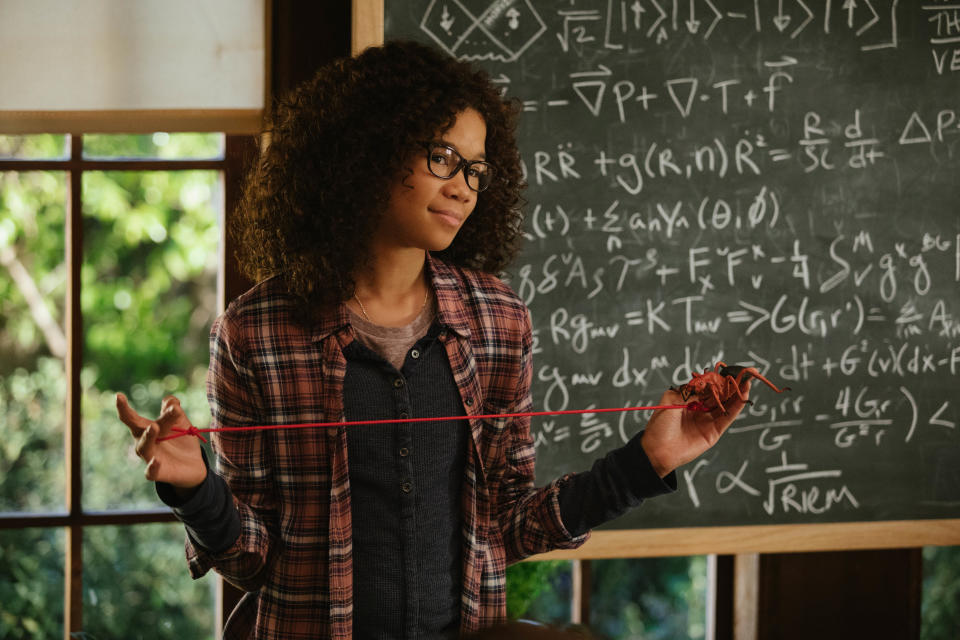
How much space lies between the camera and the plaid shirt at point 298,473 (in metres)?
1.18

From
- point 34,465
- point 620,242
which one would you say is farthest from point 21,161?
point 620,242

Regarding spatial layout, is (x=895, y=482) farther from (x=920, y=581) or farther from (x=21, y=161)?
(x=21, y=161)

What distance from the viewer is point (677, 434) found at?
3.97ft

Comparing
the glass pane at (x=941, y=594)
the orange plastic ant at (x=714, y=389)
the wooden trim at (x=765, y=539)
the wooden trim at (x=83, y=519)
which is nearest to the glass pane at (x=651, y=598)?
the wooden trim at (x=765, y=539)

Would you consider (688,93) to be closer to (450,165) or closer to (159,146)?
(450,165)

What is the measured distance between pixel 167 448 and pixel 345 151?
460 mm

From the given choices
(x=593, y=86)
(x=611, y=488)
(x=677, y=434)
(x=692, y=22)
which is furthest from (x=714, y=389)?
(x=692, y=22)

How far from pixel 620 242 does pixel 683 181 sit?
179 millimetres

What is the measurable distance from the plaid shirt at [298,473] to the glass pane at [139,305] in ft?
3.10

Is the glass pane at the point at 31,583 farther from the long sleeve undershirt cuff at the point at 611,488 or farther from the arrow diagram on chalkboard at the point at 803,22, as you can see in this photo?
the arrow diagram on chalkboard at the point at 803,22

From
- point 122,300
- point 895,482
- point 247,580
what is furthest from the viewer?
Answer: point 122,300

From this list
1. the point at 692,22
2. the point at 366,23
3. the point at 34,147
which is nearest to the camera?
the point at 366,23

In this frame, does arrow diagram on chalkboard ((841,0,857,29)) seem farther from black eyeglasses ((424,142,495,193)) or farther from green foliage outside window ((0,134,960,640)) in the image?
green foliage outside window ((0,134,960,640))

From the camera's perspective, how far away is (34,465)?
6.90 feet
